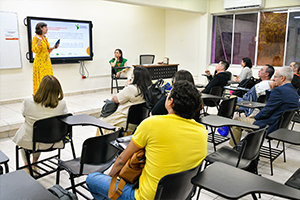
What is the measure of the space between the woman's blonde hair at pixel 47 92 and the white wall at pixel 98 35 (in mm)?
4009

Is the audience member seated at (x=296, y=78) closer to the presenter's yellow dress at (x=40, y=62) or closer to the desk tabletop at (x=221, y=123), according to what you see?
the desk tabletop at (x=221, y=123)

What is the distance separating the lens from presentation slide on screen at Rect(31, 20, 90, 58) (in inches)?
→ 251

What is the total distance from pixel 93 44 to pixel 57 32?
109 cm

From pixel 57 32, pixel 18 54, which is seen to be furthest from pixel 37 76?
pixel 57 32

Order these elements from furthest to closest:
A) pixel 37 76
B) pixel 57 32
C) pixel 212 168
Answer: pixel 57 32
pixel 37 76
pixel 212 168

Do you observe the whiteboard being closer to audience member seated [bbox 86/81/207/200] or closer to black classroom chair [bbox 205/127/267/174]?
black classroom chair [bbox 205/127/267/174]

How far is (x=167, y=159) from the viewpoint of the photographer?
1.39 m

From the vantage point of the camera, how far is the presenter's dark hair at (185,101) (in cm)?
145

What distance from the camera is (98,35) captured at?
24.1 feet

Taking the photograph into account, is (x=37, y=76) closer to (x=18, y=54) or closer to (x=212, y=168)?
(x=18, y=54)

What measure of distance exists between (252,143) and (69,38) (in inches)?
224

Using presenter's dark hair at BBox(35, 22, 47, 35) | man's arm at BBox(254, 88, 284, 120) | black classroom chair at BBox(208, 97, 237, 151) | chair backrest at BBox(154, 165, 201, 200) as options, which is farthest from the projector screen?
chair backrest at BBox(154, 165, 201, 200)

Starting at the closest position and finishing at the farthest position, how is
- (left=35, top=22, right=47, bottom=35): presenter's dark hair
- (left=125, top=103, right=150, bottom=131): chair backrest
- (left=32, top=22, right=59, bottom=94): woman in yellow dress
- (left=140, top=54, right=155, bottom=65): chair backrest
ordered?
1. (left=125, top=103, right=150, bottom=131): chair backrest
2. (left=35, top=22, right=47, bottom=35): presenter's dark hair
3. (left=32, top=22, right=59, bottom=94): woman in yellow dress
4. (left=140, top=54, right=155, bottom=65): chair backrest

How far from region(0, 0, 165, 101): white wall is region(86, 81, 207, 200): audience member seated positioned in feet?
18.0
